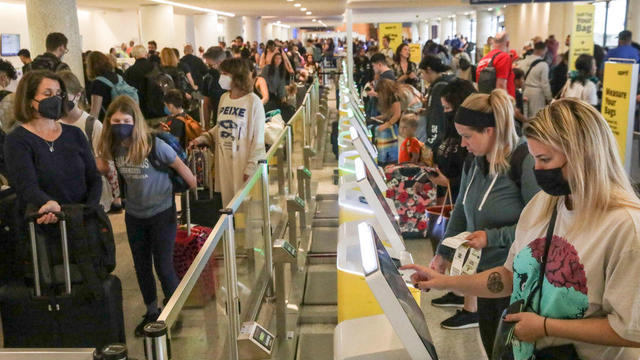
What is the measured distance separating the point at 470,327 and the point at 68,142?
2811 millimetres

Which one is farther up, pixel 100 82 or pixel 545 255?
pixel 100 82

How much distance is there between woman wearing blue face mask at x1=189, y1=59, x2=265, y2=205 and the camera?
502cm

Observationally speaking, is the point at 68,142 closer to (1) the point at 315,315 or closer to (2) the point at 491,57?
(1) the point at 315,315

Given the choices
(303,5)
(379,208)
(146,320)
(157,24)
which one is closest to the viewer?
(379,208)

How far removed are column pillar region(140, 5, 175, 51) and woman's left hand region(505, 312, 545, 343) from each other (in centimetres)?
2308

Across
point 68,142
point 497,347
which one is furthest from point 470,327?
point 68,142

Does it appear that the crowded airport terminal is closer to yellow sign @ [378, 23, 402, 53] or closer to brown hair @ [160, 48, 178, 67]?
brown hair @ [160, 48, 178, 67]

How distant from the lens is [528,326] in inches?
73.7

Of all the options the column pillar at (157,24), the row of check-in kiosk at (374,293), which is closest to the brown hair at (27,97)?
the row of check-in kiosk at (374,293)

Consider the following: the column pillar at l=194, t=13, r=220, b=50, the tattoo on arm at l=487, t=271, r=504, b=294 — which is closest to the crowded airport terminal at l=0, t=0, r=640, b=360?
the tattoo on arm at l=487, t=271, r=504, b=294

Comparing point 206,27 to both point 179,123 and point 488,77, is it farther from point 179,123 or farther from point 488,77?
point 179,123

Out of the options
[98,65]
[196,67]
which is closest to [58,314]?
[98,65]

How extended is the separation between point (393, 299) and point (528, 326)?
42 cm

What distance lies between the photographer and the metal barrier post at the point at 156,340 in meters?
1.60
